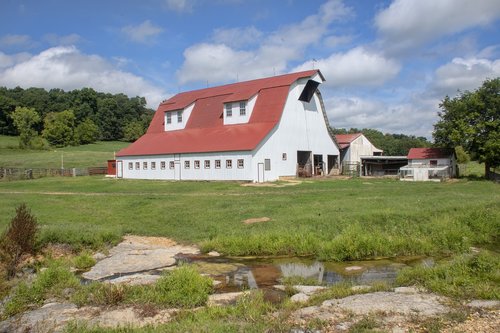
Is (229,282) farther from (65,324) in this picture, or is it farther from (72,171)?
(72,171)

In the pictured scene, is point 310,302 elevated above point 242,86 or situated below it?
below

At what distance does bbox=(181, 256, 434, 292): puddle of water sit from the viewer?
33.8 ft

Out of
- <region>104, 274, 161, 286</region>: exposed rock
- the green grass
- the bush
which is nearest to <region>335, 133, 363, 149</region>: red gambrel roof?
the green grass

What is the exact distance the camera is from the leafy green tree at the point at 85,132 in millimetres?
100369

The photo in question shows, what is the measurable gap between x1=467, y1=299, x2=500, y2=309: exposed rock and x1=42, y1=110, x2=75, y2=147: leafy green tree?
100628 millimetres

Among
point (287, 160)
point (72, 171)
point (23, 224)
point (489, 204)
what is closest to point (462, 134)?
point (287, 160)

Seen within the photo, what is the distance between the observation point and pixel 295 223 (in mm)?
15867

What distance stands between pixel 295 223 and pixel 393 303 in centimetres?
798

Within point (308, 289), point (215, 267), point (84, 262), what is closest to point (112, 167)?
point (84, 262)

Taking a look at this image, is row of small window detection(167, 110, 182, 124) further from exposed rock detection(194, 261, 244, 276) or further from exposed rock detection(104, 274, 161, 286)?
exposed rock detection(104, 274, 161, 286)

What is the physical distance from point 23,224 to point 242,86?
113ft

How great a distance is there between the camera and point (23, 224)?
12.3 meters

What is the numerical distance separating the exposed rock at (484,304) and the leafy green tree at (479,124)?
2984 centimetres

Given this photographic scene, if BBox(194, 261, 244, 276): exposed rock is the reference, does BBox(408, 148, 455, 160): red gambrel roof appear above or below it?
above
